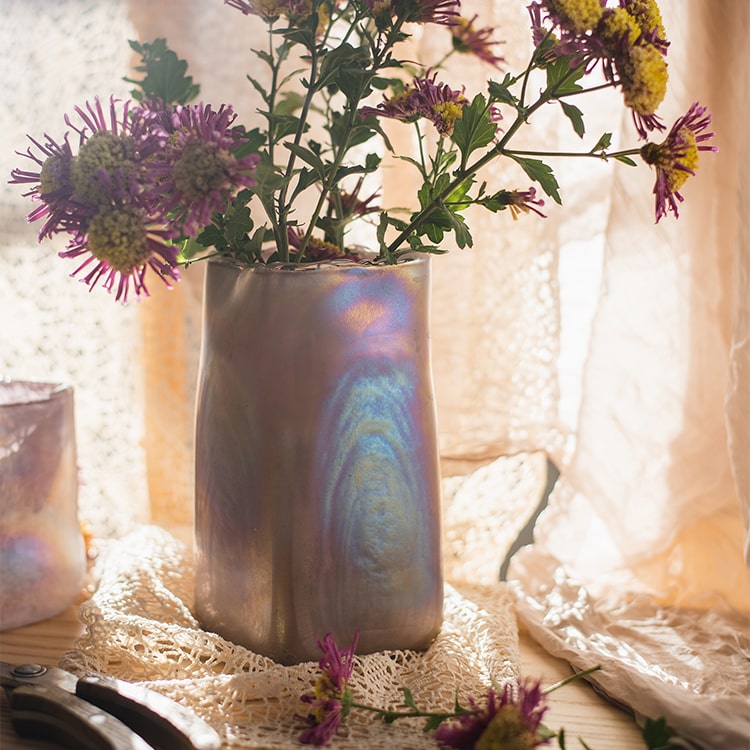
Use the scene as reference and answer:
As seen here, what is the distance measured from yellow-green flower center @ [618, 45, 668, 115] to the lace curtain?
170 millimetres

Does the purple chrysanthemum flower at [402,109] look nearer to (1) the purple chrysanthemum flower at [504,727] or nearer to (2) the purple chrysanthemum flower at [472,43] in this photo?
(2) the purple chrysanthemum flower at [472,43]

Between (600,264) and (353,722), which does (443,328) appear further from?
(353,722)

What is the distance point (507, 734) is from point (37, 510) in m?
0.34

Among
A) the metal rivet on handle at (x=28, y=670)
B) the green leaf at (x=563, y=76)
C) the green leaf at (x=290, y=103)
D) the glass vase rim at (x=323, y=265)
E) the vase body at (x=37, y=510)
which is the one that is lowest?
the metal rivet on handle at (x=28, y=670)

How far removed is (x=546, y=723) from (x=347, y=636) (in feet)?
0.38

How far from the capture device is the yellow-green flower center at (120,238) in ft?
1.46

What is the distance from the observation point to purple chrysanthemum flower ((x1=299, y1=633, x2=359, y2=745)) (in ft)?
1.56

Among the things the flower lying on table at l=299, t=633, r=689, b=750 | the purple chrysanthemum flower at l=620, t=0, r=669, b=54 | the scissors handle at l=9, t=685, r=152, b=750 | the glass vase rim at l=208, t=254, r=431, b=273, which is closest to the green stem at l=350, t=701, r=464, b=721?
the flower lying on table at l=299, t=633, r=689, b=750

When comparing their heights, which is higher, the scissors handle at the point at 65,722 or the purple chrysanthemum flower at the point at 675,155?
the purple chrysanthemum flower at the point at 675,155

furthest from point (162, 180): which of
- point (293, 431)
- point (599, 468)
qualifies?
point (599, 468)

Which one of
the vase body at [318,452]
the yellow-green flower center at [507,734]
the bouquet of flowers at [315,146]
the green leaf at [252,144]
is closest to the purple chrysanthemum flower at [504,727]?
the yellow-green flower center at [507,734]

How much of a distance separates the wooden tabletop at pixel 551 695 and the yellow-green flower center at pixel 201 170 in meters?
0.28

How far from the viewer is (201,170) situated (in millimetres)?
435

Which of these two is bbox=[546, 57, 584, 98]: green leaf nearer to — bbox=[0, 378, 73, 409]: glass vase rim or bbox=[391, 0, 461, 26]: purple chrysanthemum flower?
bbox=[391, 0, 461, 26]: purple chrysanthemum flower
